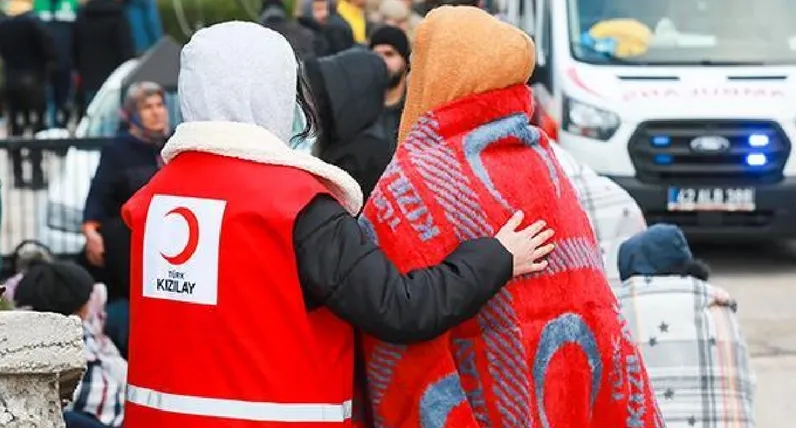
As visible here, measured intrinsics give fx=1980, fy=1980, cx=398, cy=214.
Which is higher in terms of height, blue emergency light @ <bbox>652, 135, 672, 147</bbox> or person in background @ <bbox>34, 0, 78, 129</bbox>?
blue emergency light @ <bbox>652, 135, 672, 147</bbox>

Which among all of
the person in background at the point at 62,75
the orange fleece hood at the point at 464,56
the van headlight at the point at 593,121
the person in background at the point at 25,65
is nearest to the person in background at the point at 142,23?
the person in background at the point at 62,75

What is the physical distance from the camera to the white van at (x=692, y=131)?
39.8 ft

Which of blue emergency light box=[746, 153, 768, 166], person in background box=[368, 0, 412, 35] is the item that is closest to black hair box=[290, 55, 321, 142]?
blue emergency light box=[746, 153, 768, 166]

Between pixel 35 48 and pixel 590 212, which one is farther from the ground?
pixel 590 212

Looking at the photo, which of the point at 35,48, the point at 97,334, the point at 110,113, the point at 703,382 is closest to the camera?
the point at 703,382

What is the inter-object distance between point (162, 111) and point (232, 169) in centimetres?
538

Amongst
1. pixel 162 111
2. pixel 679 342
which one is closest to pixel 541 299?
pixel 679 342

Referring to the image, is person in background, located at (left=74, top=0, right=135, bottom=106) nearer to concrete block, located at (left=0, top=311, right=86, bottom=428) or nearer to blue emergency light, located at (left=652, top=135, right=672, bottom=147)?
blue emergency light, located at (left=652, top=135, right=672, bottom=147)

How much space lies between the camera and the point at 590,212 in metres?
7.34

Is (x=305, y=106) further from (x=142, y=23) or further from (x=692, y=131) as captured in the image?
(x=142, y=23)

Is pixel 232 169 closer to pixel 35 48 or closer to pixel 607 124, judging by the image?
pixel 607 124

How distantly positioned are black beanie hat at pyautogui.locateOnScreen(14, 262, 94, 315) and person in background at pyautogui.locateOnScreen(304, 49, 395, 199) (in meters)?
0.95

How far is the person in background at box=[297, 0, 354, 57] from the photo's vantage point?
1309 cm

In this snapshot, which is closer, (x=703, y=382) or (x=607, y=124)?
(x=703, y=382)
